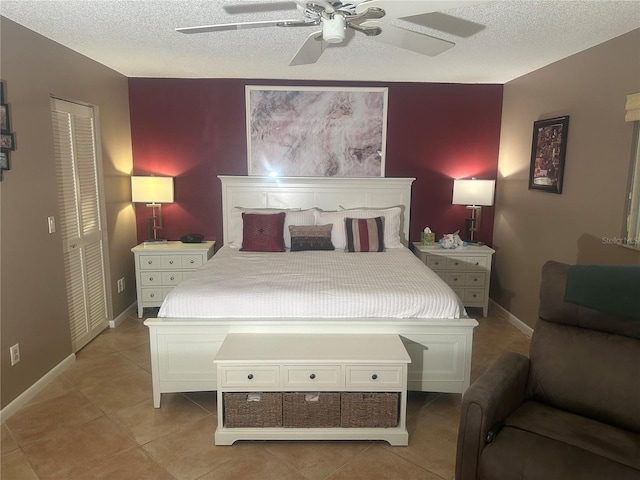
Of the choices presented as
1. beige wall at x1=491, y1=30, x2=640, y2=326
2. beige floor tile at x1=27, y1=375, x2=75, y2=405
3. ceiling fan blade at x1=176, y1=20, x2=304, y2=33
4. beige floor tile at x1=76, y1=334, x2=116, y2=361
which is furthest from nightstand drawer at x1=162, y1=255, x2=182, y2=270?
beige wall at x1=491, y1=30, x2=640, y2=326

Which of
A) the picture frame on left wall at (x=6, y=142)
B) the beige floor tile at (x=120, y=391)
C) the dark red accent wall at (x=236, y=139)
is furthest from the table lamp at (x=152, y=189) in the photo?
the beige floor tile at (x=120, y=391)

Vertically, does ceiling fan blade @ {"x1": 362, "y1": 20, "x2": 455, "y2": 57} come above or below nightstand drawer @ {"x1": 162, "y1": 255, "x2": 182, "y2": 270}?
above

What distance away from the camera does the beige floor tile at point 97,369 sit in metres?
3.18

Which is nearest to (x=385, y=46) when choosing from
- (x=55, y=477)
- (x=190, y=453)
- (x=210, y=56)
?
(x=210, y=56)

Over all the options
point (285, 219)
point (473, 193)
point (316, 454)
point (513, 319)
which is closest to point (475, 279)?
point (513, 319)

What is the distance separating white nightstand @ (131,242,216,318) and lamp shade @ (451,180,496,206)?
2655mm

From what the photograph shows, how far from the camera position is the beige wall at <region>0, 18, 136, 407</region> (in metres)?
2.69

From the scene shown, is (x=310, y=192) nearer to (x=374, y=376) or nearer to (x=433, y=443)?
(x=374, y=376)

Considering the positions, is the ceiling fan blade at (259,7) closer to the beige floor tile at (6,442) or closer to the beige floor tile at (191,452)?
the beige floor tile at (191,452)

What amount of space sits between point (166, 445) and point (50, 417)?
2.79 feet

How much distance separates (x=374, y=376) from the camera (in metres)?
2.43

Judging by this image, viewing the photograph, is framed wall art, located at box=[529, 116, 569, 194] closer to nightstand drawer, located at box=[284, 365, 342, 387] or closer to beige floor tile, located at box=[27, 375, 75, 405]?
nightstand drawer, located at box=[284, 365, 342, 387]

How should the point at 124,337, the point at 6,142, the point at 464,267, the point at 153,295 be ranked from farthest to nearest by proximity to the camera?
the point at 464,267, the point at 153,295, the point at 124,337, the point at 6,142

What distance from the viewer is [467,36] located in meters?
3.00
